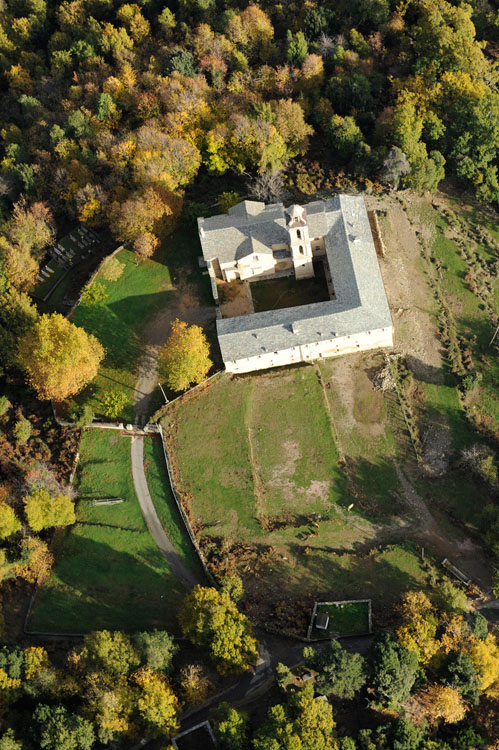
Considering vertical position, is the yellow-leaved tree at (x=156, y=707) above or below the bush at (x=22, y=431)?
below

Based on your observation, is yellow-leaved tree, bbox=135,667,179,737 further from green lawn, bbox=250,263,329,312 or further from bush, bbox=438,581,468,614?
green lawn, bbox=250,263,329,312

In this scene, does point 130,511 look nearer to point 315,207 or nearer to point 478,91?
point 315,207

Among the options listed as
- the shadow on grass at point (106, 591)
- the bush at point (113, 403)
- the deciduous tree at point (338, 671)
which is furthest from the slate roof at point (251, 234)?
the deciduous tree at point (338, 671)

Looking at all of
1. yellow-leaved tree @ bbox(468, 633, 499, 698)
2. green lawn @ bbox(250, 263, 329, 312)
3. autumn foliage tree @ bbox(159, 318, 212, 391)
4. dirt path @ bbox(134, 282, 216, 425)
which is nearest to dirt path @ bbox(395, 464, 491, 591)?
yellow-leaved tree @ bbox(468, 633, 499, 698)

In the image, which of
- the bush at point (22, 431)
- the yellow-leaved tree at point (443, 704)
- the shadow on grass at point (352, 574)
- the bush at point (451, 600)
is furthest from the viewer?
the bush at point (22, 431)

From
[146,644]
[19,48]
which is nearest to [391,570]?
[146,644]

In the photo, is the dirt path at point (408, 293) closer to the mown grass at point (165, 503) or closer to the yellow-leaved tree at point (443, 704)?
the mown grass at point (165, 503)

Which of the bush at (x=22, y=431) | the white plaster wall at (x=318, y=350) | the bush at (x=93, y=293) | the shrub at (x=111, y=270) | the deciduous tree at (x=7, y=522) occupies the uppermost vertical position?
the shrub at (x=111, y=270)

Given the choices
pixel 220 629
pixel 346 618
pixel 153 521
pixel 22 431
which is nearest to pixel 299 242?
pixel 153 521
